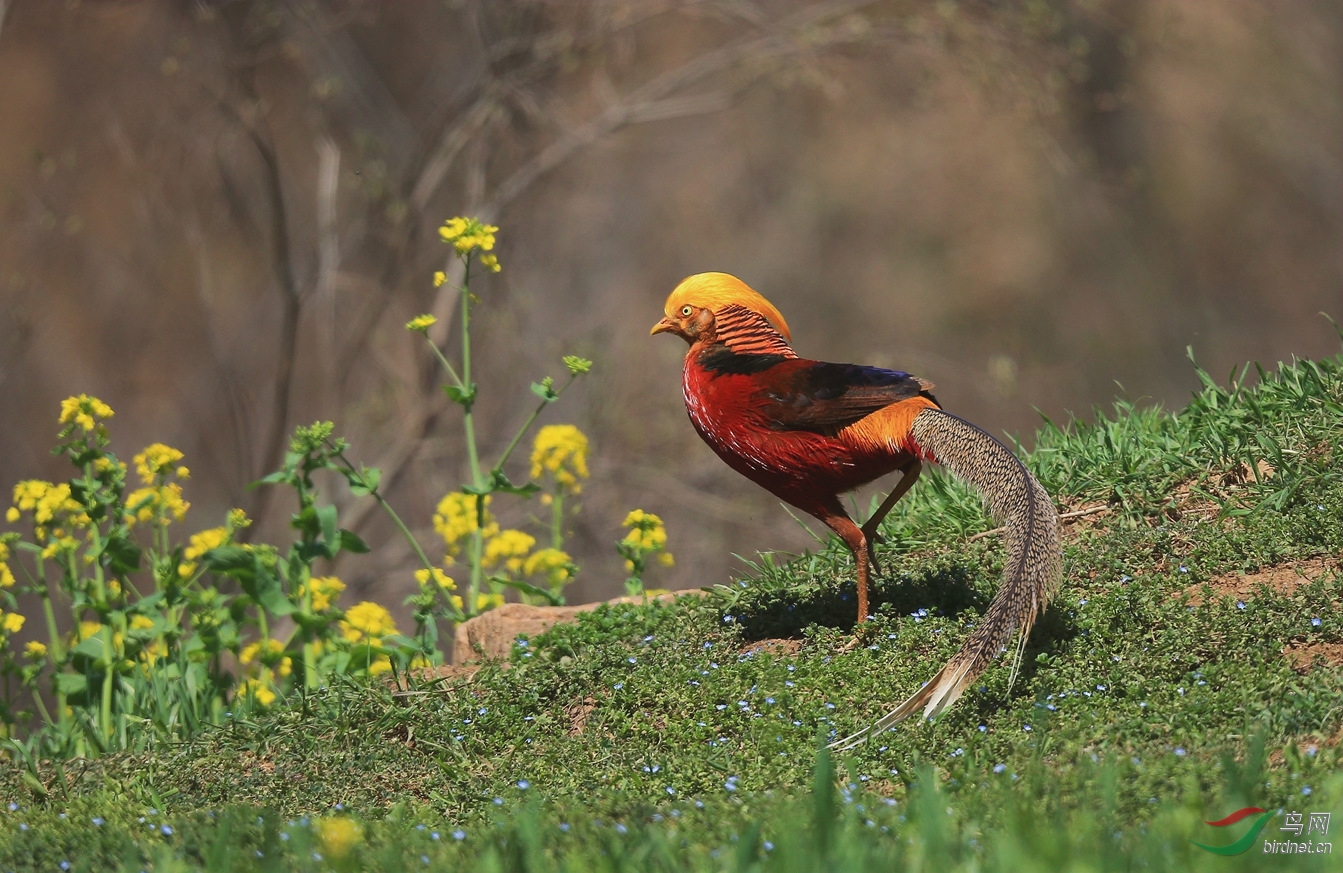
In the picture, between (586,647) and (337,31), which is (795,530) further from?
(586,647)

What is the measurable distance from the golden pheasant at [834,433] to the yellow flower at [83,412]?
2.34 metres

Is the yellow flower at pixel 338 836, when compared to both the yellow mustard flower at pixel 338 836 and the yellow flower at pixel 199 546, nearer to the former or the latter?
the yellow mustard flower at pixel 338 836

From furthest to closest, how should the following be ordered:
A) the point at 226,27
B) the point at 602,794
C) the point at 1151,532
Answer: the point at 226,27 → the point at 1151,532 → the point at 602,794

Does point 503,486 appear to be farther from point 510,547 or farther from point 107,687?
point 107,687

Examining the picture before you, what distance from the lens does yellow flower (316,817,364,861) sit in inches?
124

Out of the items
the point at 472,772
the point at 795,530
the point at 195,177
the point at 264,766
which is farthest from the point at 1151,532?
the point at 195,177

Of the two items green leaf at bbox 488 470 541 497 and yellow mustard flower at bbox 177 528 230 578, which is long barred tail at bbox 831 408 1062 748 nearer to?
green leaf at bbox 488 470 541 497

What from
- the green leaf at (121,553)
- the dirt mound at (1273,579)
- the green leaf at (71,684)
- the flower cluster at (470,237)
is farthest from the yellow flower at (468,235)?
the dirt mound at (1273,579)

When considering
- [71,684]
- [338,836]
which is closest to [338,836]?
[338,836]

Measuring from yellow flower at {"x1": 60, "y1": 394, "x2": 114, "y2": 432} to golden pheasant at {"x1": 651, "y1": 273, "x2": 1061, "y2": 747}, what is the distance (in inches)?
92.1

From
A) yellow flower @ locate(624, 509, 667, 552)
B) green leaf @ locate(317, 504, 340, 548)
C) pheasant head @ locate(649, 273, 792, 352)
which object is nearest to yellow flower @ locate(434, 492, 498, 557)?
yellow flower @ locate(624, 509, 667, 552)

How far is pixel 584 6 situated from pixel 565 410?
144 inches

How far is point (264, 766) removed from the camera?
488 centimetres
